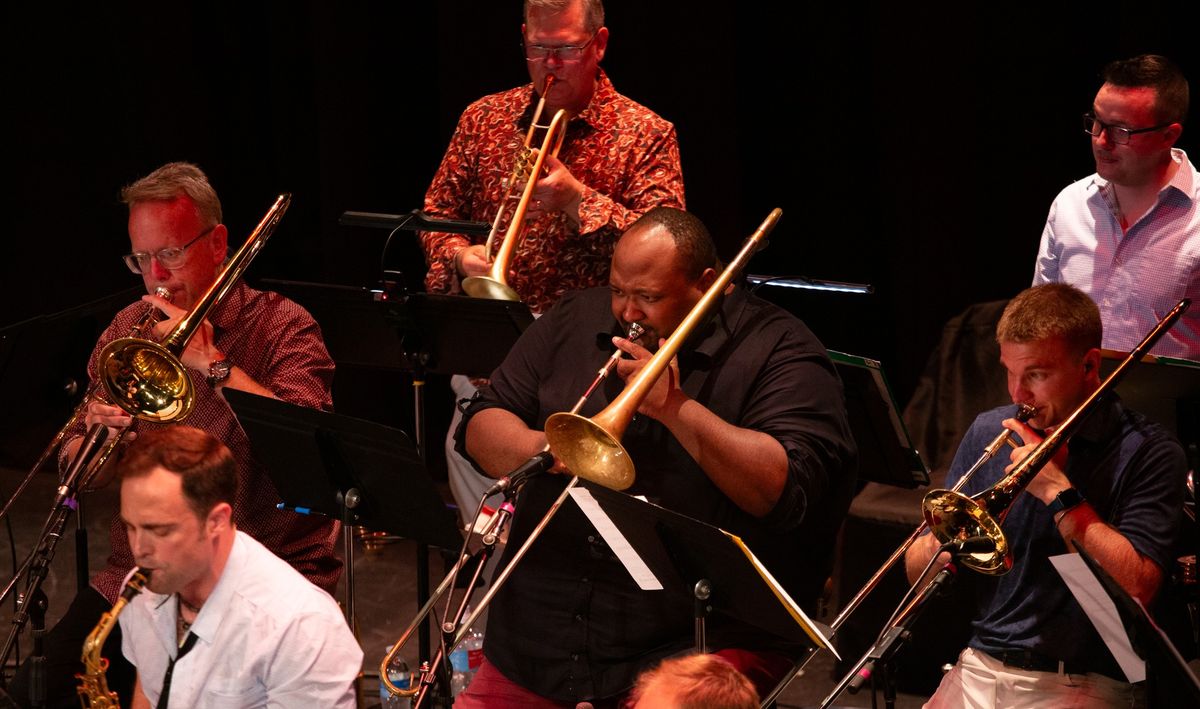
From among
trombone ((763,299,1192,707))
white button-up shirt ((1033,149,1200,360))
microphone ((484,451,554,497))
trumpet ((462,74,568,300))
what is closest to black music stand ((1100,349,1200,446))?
trombone ((763,299,1192,707))

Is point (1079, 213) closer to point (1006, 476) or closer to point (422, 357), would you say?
point (1006, 476)

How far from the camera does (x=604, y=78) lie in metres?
5.29

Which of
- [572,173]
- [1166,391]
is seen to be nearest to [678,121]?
[572,173]

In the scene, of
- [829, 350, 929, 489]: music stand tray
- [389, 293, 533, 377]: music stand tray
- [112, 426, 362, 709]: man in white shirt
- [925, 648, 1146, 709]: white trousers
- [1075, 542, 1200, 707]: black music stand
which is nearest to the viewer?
[1075, 542, 1200, 707]: black music stand

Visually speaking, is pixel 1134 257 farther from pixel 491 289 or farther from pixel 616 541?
pixel 616 541

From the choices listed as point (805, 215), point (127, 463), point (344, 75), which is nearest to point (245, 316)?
point (127, 463)

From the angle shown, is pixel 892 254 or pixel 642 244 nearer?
pixel 642 244

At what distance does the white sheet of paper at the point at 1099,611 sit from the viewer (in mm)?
3422

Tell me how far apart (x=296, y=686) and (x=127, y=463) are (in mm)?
686

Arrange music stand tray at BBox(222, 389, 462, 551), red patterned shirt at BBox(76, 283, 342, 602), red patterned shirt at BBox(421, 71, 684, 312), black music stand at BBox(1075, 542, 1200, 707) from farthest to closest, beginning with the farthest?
red patterned shirt at BBox(421, 71, 684, 312), red patterned shirt at BBox(76, 283, 342, 602), music stand tray at BBox(222, 389, 462, 551), black music stand at BBox(1075, 542, 1200, 707)

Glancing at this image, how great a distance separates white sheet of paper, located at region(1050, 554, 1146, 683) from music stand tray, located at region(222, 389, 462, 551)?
1528mm

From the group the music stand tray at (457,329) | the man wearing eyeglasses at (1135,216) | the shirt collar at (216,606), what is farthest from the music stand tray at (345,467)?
the man wearing eyeglasses at (1135,216)

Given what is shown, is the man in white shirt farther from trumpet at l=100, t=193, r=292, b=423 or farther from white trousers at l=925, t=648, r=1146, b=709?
white trousers at l=925, t=648, r=1146, b=709

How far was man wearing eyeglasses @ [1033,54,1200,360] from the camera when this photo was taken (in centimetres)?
470
